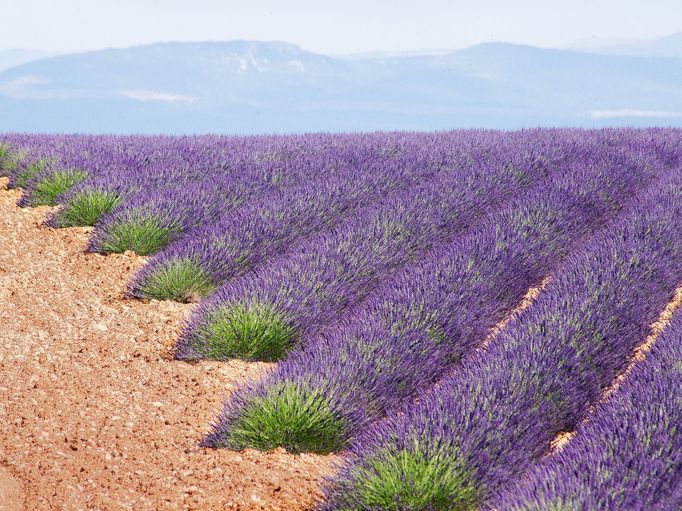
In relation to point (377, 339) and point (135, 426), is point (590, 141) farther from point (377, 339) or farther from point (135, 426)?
point (135, 426)

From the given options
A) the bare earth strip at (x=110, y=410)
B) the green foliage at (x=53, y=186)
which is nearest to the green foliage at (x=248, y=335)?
the bare earth strip at (x=110, y=410)

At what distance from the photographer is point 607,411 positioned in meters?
3.32

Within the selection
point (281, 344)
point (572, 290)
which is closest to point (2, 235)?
point (281, 344)

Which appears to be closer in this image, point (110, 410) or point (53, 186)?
point (110, 410)

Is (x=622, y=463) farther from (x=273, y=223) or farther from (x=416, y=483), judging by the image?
(x=273, y=223)

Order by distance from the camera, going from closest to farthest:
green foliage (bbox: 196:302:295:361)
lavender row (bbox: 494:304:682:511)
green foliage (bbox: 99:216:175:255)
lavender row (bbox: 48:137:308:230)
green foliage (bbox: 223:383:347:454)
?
lavender row (bbox: 494:304:682:511)
green foliage (bbox: 223:383:347:454)
green foliage (bbox: 196:302:295:361)
green foliage (bbox: 99:216:175:255)
lavender row (bbox: 48:137:308:230)

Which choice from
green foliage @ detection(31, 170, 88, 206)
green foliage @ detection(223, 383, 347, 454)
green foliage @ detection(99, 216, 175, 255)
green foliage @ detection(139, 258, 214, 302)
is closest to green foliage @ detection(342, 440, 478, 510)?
green foliage @ detection(223, 383, 347, 454)

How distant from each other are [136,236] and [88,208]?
0.91m

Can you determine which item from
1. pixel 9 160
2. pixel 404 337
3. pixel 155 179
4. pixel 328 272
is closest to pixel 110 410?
pixel 404 337

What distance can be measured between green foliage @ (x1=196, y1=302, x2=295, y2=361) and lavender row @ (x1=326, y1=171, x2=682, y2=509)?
111 centimetres

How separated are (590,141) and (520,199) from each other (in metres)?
3.12

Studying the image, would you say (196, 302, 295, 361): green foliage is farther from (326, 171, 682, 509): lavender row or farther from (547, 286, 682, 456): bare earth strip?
(547, 286, 682, 456): bare earth strip

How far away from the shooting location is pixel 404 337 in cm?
410

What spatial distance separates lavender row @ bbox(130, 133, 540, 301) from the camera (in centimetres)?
558
